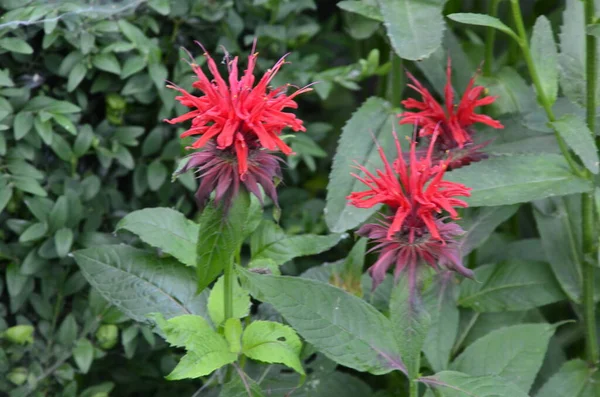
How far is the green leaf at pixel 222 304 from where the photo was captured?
1.01 meters

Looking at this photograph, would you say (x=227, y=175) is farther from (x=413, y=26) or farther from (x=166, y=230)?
(x=413, y=26)

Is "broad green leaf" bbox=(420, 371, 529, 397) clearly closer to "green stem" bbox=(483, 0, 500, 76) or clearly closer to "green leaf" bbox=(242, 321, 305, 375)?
"green leaf" bbox=(242, 321, 305, 375)

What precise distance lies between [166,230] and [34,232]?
0.28m

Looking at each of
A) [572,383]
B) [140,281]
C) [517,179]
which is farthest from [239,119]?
[572,383]

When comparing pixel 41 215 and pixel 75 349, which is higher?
pixel 41 215

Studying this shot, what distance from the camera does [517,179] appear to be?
1.10 meters

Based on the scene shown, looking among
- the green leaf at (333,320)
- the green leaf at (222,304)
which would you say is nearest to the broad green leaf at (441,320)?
the green leaf at (333,320)

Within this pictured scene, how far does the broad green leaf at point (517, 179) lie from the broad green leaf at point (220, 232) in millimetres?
347

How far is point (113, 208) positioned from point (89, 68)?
0.85 feet

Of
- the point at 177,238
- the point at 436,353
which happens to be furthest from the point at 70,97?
the point at 436,353

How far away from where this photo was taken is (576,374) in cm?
118

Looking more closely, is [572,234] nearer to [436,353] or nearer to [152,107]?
[436,353]

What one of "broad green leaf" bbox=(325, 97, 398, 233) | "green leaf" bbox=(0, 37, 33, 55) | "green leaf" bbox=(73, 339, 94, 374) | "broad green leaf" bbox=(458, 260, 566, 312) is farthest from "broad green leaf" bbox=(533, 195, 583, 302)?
"green leaf" bbox=(0, 37, 33, 55)

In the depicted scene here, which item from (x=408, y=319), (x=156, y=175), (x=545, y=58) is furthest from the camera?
(x=156, y=175)
